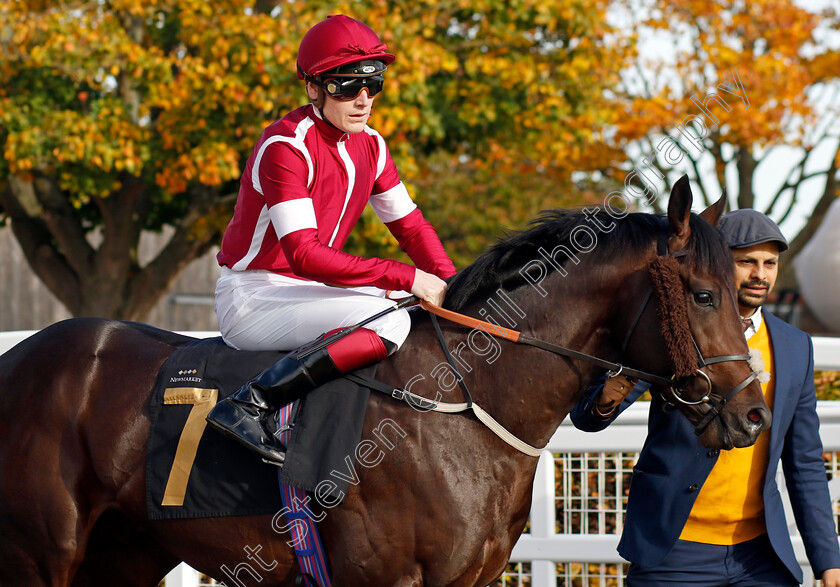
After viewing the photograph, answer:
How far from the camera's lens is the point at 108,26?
359 inches

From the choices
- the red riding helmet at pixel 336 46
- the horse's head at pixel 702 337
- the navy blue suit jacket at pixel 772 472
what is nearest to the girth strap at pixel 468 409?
the navy blue suit jacket at pixel 772 472

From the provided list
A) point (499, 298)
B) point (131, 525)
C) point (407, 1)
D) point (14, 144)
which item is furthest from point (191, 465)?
A: point (407, 1)

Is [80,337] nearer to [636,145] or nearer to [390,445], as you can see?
[390,445]

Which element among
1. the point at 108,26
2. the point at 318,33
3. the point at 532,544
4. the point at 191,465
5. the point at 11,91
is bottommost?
the point at 532,544

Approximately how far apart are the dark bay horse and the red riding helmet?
756 millimetres

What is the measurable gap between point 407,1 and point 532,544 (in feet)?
25.4

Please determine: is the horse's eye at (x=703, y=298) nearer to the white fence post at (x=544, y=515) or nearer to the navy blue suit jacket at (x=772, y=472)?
the navy blue suit jacket at (x=772, y=472)

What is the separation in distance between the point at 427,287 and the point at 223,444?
82cm

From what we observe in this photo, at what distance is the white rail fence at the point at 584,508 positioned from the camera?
3812 millimetres

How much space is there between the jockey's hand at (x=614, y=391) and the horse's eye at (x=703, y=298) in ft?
1.12

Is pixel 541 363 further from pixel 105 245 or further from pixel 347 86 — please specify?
pixel 105 245

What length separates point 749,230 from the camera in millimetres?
2867

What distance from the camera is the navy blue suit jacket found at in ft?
9.08

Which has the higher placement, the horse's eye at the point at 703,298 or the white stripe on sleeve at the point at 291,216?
the white stripe on sleeve at the point at 291,216
